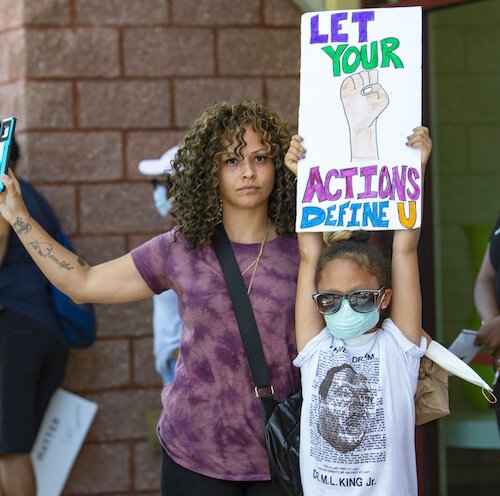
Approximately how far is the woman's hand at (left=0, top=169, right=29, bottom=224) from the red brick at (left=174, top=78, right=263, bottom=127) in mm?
2284

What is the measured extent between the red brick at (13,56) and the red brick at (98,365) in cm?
141

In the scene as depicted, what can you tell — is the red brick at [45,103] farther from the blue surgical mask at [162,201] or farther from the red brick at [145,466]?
the red brick at [145,466]

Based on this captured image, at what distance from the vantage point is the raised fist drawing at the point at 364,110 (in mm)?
3256

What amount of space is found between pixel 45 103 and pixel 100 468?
1.86 m

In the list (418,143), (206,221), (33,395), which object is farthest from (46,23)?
(418,143)

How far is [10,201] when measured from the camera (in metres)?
3.45

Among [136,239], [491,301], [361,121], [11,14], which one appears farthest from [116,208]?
[361,121]

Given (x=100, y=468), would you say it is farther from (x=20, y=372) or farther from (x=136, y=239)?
(x=136, y=239)

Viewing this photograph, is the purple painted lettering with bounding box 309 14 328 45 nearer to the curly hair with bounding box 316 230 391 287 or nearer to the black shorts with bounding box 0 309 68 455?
the curly hair with bounding box 316 230 391 287

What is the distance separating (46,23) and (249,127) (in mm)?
2513

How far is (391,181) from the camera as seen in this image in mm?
3232

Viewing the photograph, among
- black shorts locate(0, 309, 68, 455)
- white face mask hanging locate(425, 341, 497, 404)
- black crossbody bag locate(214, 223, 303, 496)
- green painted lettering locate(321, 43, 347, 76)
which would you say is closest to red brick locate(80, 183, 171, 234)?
black shorts locate(0, 309, 68, 455)

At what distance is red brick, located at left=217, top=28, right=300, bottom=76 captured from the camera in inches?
224

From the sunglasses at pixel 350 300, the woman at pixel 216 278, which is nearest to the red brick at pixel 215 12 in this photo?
the woman at pixel 216 278
